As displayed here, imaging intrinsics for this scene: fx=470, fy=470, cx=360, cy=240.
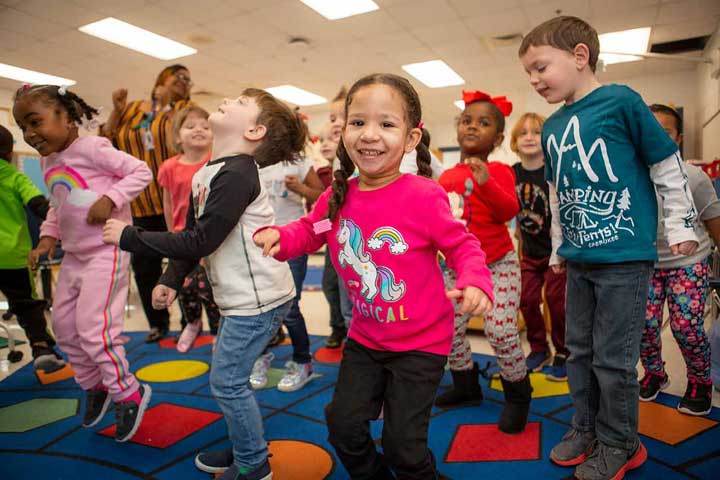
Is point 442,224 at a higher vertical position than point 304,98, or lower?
lower

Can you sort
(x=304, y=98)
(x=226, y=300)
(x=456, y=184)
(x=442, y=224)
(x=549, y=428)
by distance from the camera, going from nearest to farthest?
(x=442, y=224)
(x=226, y=300)
(x=456, y=184)
(x=549, y=428)
(x=304, y=98)

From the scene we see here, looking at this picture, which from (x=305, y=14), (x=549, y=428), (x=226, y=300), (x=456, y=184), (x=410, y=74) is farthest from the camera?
(x=410, y=74)

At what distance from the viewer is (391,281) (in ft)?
3.98

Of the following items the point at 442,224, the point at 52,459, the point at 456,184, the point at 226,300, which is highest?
the point at 456,184

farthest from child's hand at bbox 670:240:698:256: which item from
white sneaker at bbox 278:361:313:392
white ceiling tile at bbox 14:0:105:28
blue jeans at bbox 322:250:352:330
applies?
white ceiling tile at bbox 14:0:105:28

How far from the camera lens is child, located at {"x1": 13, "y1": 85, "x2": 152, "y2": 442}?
1.83 m

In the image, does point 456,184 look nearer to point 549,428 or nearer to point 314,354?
point 549,428

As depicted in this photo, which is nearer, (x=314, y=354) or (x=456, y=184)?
(x=456, y=184)

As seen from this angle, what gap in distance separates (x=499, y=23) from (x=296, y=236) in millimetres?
5430

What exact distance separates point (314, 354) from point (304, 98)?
757cm

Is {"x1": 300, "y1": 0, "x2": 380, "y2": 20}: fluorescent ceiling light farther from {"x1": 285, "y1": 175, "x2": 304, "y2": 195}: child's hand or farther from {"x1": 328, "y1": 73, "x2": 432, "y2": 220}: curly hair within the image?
{"x1": 328, "y1": 73, "x2": 432, "y2": 220}: curly hair

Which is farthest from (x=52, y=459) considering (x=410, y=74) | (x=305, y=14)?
(x=410, y=74)

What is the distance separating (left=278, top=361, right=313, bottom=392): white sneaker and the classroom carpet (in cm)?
4

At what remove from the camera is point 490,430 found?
1856mm
